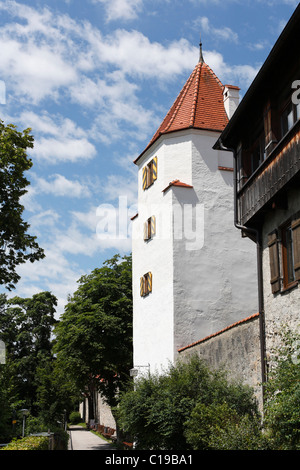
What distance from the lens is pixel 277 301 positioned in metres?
12.9

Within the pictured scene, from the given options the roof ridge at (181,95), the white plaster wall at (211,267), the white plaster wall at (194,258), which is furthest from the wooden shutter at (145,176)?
the white plaster wall at (211,267)

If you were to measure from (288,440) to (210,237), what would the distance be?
1311cm

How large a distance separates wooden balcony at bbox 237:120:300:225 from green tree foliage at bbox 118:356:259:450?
4.37m

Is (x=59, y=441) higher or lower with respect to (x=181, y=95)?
lower

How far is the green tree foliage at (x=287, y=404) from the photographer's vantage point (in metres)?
9.77

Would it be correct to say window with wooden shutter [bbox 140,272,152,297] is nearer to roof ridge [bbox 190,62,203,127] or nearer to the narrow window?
roof ridge [bbox 190,62,203,127]

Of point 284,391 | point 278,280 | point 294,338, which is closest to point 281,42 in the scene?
point 278,280

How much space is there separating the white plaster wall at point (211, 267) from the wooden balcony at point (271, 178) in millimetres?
7664

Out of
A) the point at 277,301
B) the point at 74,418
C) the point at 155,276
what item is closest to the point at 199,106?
the point at 155,276

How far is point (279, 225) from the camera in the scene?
13.0 meters

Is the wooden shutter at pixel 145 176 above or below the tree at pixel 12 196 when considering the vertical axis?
above

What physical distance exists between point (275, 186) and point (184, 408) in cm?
654

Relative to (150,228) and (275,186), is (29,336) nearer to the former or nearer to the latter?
(150,228)

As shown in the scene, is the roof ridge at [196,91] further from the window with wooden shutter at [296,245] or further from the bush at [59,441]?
the bush at [59,441]
